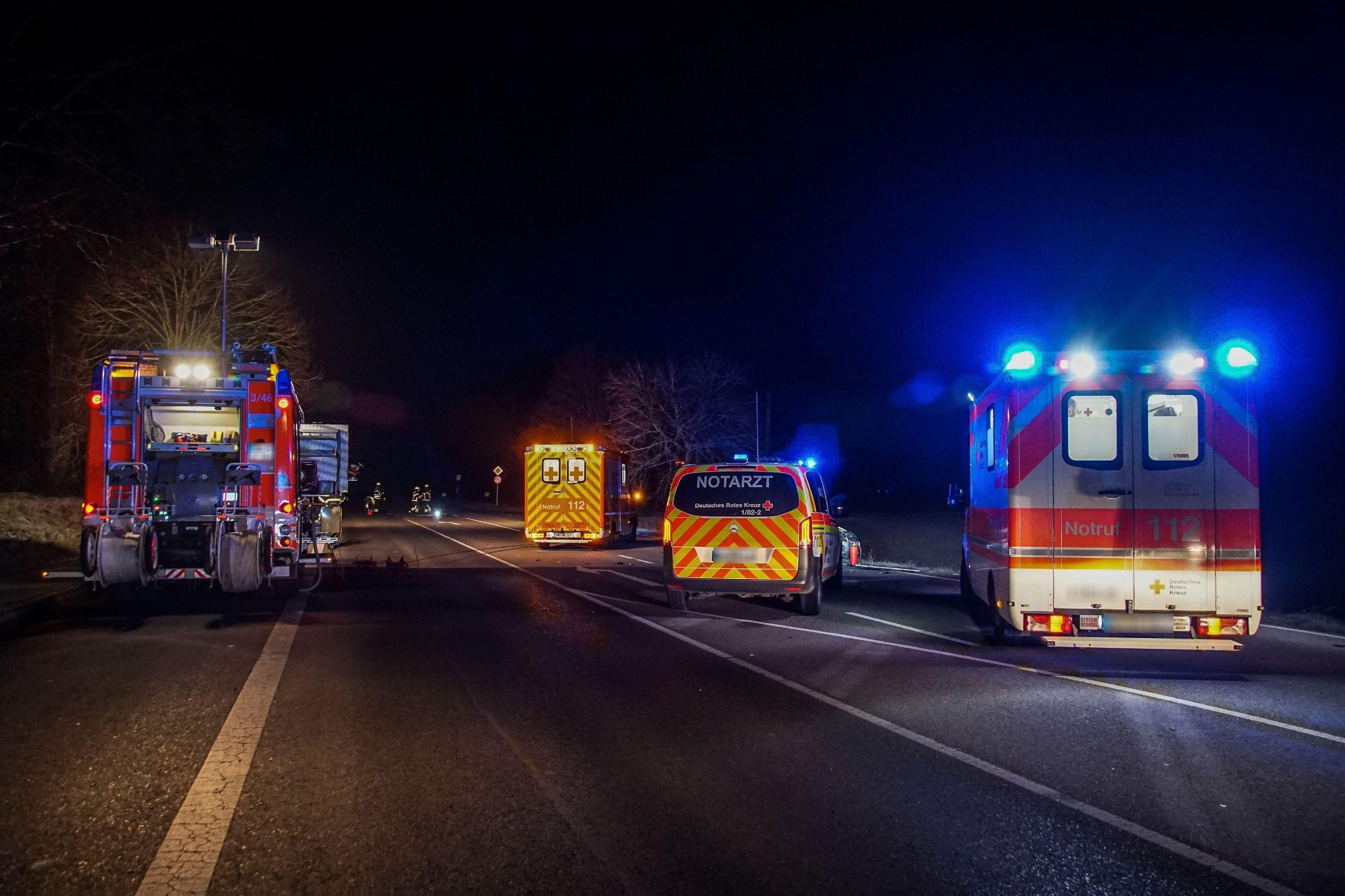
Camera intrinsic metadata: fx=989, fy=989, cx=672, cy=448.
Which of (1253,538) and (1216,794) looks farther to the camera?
(1253,538)

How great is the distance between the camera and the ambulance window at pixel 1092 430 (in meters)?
9.34

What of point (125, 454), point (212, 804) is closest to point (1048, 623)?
point (212, 804)

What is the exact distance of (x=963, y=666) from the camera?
31.9ft

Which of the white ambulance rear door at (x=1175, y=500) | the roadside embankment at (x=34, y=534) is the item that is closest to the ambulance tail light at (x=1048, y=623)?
the white ambulance rear door at (x=1175, y=500)

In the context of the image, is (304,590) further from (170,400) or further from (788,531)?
(788,531)

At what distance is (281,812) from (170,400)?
1039 centimetres

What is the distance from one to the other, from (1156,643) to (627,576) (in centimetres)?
1121

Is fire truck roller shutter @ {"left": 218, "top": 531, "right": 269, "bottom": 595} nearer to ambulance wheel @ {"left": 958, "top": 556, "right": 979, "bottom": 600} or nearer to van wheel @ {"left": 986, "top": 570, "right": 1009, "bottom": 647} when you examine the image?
van wheel @ {"left": 986, "top": 570, "right": 1009, "bottom": 647}

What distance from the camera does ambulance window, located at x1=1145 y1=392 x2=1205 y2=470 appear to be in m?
9.21

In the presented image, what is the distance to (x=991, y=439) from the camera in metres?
10.6

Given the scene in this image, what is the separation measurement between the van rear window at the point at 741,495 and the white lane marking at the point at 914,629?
1.82 m

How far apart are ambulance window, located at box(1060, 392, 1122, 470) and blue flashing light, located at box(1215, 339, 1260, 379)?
0.93 m

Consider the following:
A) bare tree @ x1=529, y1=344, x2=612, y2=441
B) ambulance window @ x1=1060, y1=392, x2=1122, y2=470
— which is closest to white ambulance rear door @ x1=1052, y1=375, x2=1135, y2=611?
ambulance window @ x1=1060, y1=392, x2=1122, y2=470

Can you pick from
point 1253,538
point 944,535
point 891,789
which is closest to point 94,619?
point 891,789
